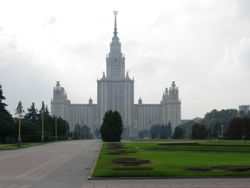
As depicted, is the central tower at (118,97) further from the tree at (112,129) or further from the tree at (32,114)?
the tree at (112,129)

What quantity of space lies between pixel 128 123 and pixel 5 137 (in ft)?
424

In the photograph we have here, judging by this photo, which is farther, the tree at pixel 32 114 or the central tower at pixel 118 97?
the central tower at pixel 118 97

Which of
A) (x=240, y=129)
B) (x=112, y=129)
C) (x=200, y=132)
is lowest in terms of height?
(x=200, y=132)

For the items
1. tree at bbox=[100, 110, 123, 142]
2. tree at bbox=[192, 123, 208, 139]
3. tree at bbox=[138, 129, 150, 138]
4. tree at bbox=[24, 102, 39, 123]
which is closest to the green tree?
tree at bbox=[100, 110, 123, 142]

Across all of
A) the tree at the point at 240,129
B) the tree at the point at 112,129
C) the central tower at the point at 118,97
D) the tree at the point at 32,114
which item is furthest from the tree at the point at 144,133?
the tree at the point at 112,129

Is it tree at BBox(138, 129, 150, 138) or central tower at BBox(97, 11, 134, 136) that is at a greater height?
central tower at BBox(97, 11, 134, 136)

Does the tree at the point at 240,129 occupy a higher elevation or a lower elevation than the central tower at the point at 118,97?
lower

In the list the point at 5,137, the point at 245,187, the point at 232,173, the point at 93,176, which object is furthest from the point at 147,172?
the point at 5,137

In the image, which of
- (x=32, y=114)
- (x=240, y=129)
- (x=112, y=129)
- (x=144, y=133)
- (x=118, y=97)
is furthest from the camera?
(x=118, y=97)

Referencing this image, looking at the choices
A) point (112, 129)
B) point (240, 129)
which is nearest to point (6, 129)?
point (112, 129)

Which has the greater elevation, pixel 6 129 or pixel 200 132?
pixel 6 129

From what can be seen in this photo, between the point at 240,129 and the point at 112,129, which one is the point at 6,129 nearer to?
the point at 112,129

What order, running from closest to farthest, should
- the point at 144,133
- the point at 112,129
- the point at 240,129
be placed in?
1. the point at 112,129
2. the point at 240,129
3. the point at 144,133

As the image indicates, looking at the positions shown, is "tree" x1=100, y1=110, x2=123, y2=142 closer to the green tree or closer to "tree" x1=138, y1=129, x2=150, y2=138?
the green tree
